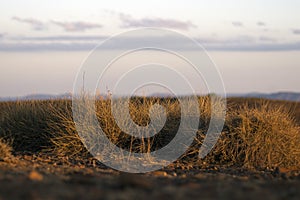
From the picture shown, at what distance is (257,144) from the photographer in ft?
26.7

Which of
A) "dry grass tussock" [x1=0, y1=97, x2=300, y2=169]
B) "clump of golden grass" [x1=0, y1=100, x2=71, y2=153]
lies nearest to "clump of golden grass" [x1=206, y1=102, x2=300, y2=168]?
"dry grass tussock" [x1=0, y1=97, x2=300, y2=169]

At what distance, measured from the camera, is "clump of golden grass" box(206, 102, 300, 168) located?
8.13 metres

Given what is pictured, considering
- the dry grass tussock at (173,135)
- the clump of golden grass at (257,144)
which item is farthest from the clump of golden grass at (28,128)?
the clump of golden grass at (257,144)

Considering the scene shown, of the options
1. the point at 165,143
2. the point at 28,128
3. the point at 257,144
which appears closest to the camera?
the point at 257,144

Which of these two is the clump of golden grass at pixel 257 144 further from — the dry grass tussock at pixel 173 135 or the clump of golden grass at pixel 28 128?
the clump of golden grass at pixel 28 128

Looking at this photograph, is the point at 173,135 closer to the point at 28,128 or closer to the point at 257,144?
the point at 257,144

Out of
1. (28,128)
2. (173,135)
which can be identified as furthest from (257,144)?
(28,128)

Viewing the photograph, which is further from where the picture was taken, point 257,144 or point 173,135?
point 173,135

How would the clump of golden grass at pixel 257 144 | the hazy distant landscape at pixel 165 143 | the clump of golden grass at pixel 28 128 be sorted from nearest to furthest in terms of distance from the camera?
1. the hazy distant landscape at pixel 165 143
2. the clump of golden grass at pixel 257 144
3. the clump of golden grass at pixel 28 128

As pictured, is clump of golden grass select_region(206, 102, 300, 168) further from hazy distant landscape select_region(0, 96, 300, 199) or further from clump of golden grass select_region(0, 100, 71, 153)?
clump of golden grass select_region(0, 100, 71, 153)

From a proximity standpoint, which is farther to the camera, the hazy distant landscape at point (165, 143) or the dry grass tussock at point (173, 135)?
the dry grass tussock at point (173, 135)

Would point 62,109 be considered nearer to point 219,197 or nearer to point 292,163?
point 292,163

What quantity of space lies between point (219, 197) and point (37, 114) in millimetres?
6030

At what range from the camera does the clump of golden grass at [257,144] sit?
8.13 meters
